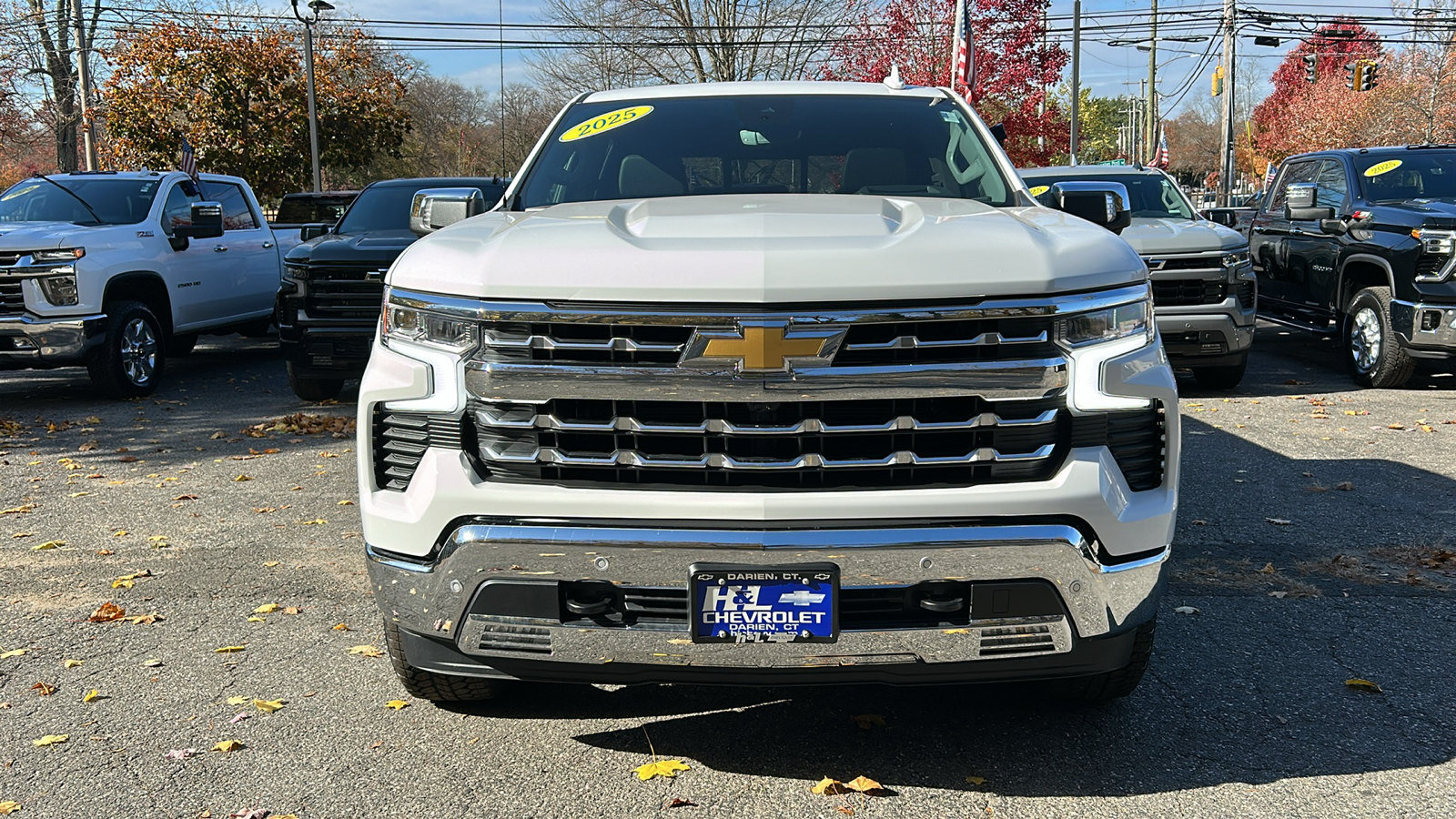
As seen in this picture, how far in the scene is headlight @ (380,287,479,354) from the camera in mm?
3154

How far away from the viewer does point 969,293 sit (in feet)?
9.95

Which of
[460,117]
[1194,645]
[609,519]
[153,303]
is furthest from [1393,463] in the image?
[460,117]

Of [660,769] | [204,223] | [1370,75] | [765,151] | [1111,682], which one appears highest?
[1370,75]

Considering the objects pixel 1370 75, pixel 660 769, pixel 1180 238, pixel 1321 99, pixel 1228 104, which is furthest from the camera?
pixel 1321 99

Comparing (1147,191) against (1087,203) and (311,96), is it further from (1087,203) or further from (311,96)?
(311,96)

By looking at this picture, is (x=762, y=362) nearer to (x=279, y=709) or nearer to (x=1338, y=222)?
(x=279, y=709)

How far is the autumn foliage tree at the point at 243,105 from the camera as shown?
87.8 ft

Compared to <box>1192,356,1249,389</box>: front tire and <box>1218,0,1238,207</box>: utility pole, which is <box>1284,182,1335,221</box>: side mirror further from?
<box>1218,0,1238,207</box>: utility pole

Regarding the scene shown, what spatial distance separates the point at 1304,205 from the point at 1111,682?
320 inches

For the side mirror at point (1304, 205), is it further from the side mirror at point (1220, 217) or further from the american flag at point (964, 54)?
the american flag at point (964, 54)

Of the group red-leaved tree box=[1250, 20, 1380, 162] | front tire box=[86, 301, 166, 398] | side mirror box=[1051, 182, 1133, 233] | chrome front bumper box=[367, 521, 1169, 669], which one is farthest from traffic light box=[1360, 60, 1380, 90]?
chrome front bumper box=[367, 521, 1169, 669]

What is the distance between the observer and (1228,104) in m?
32.4

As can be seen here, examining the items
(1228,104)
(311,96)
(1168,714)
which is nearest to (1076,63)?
(1228,104)

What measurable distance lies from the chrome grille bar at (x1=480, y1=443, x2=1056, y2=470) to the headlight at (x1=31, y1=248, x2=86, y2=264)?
872 centimetres
